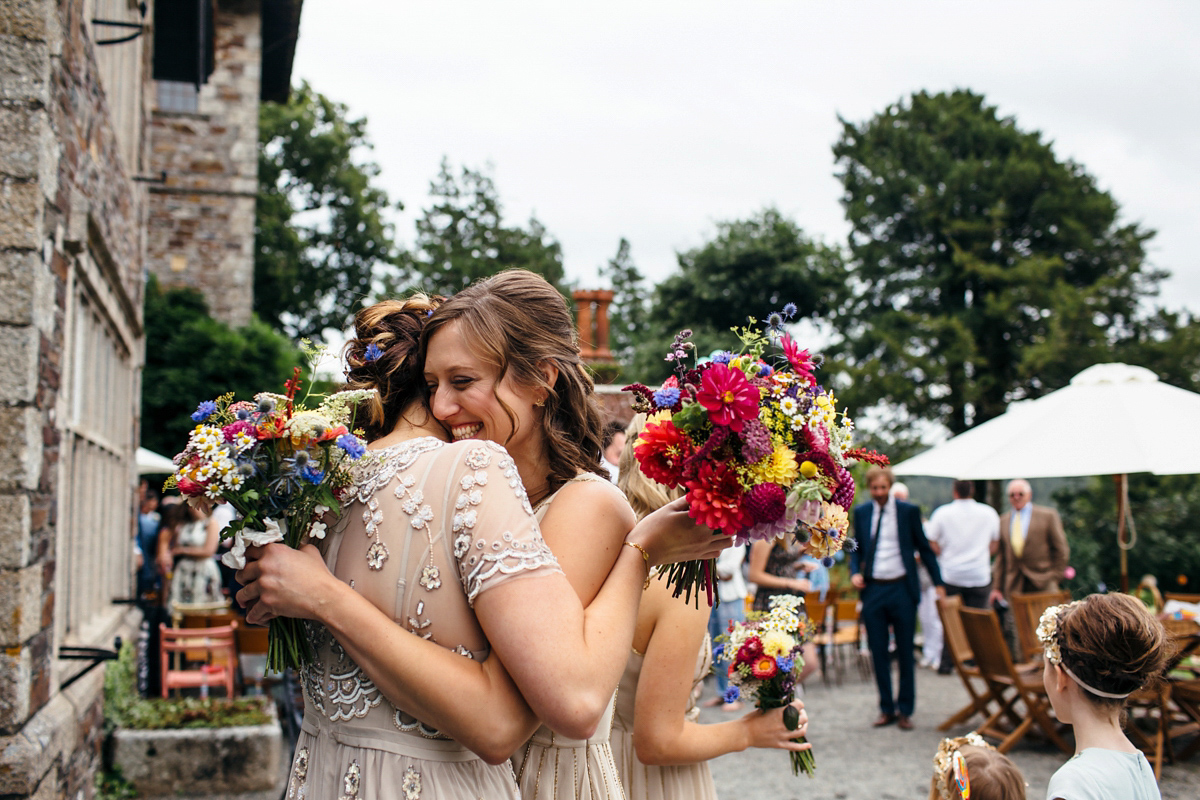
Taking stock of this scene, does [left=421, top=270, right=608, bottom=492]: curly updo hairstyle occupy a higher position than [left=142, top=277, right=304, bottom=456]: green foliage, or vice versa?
[left=142, top=277, right=304, bottom=456]: green foliage

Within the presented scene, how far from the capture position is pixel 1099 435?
249 inches

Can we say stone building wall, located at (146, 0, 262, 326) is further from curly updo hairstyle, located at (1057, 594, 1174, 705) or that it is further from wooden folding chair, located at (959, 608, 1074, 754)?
curly updo hairstyle, located at (1057, 594, 1174, 705)

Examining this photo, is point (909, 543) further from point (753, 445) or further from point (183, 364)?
point (183, 364)

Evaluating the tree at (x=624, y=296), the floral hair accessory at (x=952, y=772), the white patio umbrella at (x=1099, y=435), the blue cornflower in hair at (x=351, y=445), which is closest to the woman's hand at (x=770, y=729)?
the floral hair accessory at (x=952, y=772)

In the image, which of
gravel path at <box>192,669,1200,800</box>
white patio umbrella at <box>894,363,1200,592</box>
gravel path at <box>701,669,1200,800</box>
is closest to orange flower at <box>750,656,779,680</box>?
gravel path at <box>192,669,1200,800</box>

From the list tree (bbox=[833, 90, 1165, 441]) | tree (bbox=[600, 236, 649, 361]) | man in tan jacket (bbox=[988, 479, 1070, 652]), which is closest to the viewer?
man in tan jacket (bbox=[988, 479, 1070, 652])

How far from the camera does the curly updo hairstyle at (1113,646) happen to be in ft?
8.41

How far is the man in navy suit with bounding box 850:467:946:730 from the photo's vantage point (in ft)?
25.5

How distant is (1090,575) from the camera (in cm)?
1534

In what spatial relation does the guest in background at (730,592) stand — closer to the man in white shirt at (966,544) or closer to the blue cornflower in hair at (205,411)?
the man in white shirt at (966,544)

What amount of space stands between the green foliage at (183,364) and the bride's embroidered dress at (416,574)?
47.4 ft

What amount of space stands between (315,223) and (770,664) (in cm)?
3090

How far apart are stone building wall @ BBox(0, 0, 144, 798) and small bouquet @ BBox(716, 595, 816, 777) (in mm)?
2488

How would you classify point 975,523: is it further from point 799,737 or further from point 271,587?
point 271,587
